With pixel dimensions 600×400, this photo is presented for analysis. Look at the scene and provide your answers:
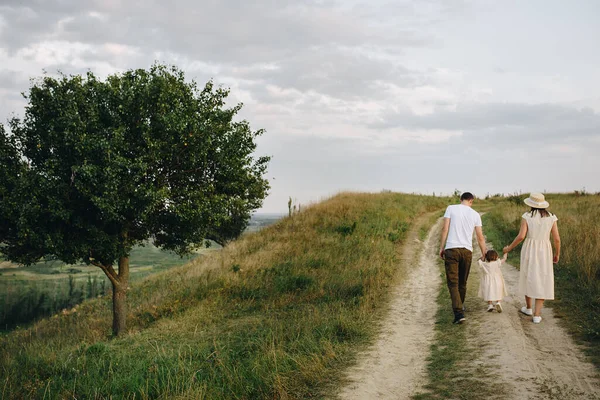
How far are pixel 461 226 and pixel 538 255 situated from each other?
1.85 metres

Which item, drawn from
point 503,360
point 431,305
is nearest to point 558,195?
point 431,305

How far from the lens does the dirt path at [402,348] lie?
717 centimetres

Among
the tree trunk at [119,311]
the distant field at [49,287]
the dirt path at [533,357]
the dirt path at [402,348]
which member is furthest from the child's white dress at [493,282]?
the distant field at [49,287]

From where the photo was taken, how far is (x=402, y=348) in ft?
30.1

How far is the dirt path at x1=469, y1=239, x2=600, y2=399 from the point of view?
6.47m

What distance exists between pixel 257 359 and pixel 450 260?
17.4ft

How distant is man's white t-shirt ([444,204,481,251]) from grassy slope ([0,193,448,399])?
9.94 feet

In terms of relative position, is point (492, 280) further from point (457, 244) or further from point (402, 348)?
point (402, 348)

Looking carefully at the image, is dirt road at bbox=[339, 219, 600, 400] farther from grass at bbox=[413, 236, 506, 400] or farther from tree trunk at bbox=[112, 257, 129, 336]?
tree trunk at bbox=[112, 257, 129, 336]

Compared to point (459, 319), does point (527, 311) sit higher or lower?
higher

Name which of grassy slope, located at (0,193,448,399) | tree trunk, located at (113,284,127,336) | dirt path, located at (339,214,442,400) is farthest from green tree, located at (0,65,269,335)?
dirt path, located at (339,214,442,400)

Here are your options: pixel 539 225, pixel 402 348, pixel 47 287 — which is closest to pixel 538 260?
pixel 539 225

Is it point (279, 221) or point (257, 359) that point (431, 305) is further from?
point (279, 221)

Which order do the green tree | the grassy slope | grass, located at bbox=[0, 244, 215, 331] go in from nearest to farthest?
the grassy slope < the green tree < grass, located at bbox=[0, 244, 215, 331]
